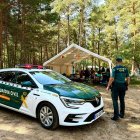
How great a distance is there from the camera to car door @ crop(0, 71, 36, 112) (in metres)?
7.01

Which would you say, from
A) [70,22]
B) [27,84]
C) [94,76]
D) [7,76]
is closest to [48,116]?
[27,84]

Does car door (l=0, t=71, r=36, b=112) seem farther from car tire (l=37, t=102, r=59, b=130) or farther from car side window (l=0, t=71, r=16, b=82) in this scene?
car tire (l=37, t=102, r=59, b=130)

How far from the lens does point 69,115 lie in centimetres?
604

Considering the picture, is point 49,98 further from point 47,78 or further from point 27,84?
point 47,78

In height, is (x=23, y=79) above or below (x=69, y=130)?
above

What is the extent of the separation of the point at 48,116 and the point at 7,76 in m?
2.36

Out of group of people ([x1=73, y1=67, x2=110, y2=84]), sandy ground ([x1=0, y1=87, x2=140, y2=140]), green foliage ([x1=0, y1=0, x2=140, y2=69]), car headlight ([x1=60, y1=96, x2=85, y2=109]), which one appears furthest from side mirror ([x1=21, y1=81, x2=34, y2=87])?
group of people ([x1=73, y1=67, x2=110, y2=84])

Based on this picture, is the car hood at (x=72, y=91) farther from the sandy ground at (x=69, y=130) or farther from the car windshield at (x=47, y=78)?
the sandy ground at (x=69, y=130)

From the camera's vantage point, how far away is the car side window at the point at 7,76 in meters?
7.75

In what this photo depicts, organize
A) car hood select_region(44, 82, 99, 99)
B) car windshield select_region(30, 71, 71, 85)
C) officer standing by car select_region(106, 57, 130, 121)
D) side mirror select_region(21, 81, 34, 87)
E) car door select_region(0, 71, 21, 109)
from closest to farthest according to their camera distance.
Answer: car hood select_region(44, 82, 99, 99) → side mirror select_region(21, 81, 34, 87) → car windshield select_region(30, 71, 71, 85) → car door select_region(0, 71, 21, 109) → officer standing by car select_region(106, 57, 130, 121)

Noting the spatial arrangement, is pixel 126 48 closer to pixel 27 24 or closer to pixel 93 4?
pixel 93 4


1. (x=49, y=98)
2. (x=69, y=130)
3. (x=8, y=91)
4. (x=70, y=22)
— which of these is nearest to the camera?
(x=49, y=98)

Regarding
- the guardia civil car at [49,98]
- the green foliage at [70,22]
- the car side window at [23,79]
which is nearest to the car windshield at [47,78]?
the guardia civil car at [49,98]

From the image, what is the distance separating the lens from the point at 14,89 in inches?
288
